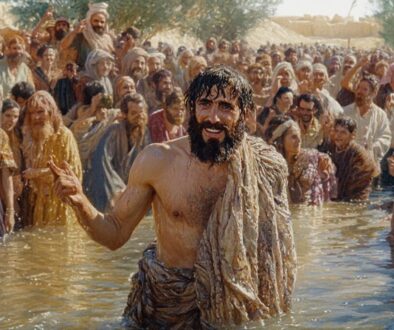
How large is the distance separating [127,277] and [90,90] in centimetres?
393

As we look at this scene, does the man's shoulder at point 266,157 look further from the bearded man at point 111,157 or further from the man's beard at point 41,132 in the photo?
the bearded man at point 111,157

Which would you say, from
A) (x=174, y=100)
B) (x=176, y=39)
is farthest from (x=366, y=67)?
(x=176, y=39)

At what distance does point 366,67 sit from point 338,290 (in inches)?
415

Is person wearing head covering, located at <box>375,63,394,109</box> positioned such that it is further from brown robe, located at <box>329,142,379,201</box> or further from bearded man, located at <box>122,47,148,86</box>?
bearded man, located at <box>122,47,148,86</box>

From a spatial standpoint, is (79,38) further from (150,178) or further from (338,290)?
(150,178)

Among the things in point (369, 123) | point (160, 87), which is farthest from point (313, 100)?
A: point (160, 87)

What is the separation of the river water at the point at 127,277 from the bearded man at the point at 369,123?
2.91 meters

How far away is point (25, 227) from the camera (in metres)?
9.84

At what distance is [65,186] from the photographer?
4953 millimetres

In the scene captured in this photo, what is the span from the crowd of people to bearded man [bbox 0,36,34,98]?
1 cm

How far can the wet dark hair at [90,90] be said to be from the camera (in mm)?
11039

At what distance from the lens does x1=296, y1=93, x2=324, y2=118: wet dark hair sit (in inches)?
474

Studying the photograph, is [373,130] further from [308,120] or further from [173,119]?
[173,119]

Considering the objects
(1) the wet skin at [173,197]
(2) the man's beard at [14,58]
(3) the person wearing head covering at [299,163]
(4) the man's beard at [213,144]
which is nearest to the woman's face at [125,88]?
(2) the man's beard at [14,58]
